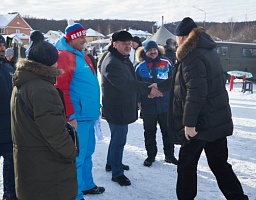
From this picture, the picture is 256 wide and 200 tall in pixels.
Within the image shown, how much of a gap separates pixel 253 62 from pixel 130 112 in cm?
1316

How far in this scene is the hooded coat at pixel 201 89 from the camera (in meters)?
2.76

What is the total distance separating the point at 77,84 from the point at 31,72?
978 millimetres

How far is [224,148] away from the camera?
3062 millimetres

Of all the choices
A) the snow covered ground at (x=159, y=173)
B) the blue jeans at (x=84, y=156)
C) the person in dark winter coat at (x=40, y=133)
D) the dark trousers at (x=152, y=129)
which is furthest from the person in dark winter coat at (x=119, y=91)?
the person in dark winter coat at (x=40, y=133)

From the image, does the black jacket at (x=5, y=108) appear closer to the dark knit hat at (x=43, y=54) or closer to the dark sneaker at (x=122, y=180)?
the dark knit hat at (x=43, y=54)

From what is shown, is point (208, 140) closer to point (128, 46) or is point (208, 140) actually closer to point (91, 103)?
point (91, 103)

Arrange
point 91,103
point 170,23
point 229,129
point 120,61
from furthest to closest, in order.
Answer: point 170,23 < point 120,61 < point 91,103 < point 229,129

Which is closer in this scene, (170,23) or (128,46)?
(128,46)

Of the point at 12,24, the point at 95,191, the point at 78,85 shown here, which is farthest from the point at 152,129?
the point at 12,24

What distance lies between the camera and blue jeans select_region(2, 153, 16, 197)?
3.29 metres

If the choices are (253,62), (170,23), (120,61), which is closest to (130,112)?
(120,61)

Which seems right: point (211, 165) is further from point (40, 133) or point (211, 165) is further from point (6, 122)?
point (6, 122)

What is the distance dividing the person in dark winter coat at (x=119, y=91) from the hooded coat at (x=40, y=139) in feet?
4.70

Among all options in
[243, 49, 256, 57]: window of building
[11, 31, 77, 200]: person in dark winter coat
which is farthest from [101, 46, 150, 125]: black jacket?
[243, 49, 256, 57]: window of building
